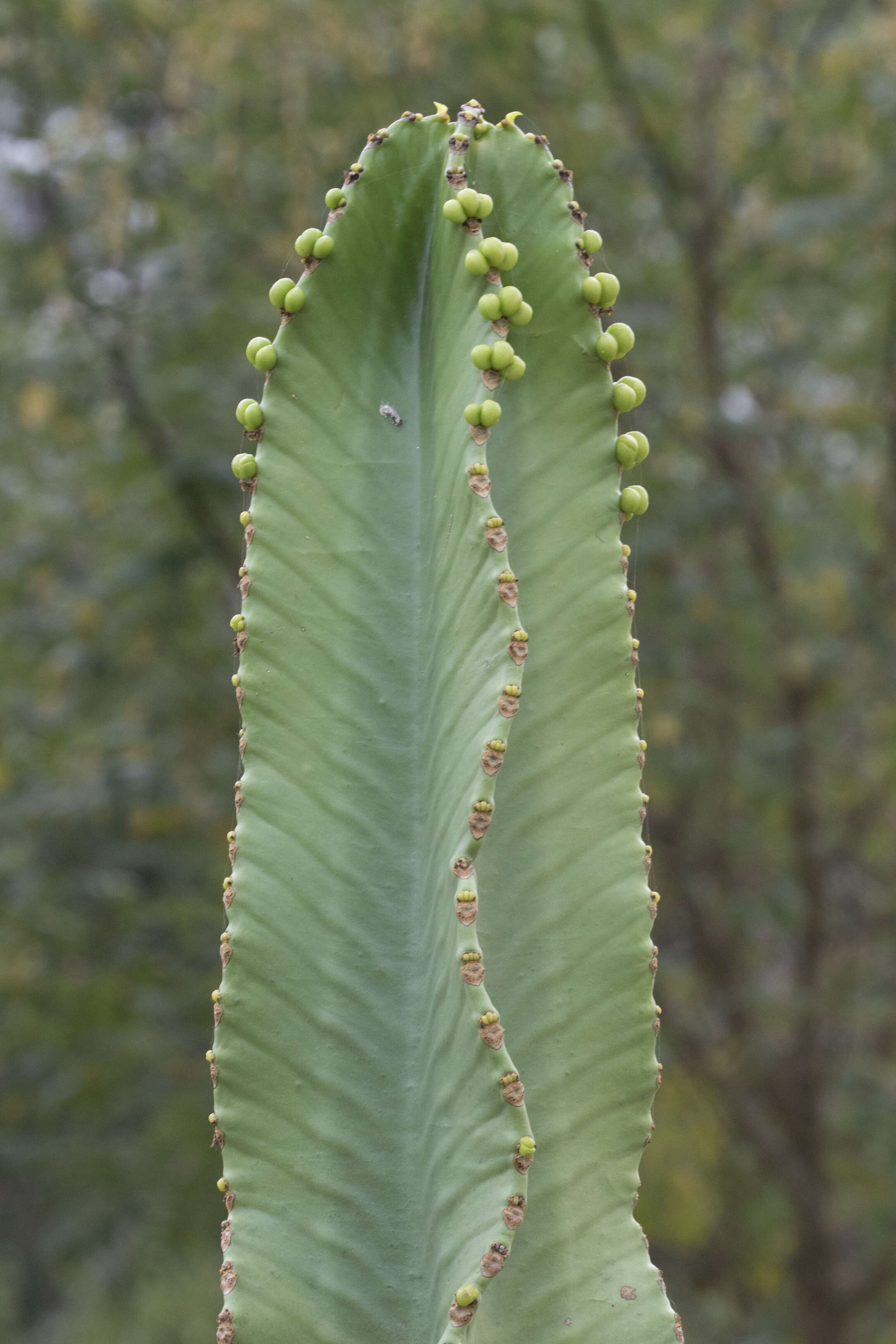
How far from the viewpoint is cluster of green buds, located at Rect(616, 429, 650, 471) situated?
91 centimetres

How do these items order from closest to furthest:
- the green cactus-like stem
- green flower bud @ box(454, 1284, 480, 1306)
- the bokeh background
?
green flower bud @ box(454, 1284, 480, 1306), the green cactus-like stem, the bokeh background

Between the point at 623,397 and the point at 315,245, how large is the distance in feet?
0.83

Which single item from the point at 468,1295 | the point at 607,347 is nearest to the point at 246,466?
the point at 607,347

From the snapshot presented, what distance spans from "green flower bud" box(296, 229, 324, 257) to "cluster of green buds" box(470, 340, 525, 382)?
166 mm

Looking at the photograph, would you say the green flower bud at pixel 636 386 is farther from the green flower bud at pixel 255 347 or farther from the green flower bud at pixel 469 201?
the green flower bud at pixel 255 347

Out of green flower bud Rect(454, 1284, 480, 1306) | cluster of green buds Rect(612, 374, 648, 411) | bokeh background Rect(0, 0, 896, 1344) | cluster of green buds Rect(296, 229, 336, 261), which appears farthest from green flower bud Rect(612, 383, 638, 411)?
bokeh background Rect(0, 0, 896, 1344)

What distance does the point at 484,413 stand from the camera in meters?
0.84

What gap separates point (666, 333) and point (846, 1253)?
11.5ft

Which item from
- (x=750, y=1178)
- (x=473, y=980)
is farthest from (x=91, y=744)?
(x=750, y=1178)

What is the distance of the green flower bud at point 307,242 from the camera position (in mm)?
915

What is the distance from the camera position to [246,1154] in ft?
2.92

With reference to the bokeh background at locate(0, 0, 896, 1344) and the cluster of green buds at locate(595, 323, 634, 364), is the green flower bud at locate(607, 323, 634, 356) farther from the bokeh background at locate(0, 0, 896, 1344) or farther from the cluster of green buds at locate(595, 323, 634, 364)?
the bokeh background at locate(0, 0, 896, 1344)

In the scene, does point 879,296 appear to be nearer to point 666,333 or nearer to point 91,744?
point 666,333

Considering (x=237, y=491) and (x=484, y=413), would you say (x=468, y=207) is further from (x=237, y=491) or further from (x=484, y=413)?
(x=237, y=491)
